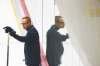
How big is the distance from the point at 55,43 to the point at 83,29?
0.21 meters

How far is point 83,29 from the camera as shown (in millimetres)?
1233

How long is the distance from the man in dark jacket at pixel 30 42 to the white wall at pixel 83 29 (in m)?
0.22

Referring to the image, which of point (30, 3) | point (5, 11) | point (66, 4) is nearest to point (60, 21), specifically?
point (66, 4)

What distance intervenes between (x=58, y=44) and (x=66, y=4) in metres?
0.26

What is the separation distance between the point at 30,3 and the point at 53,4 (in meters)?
0.15

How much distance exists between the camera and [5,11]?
1197 mm

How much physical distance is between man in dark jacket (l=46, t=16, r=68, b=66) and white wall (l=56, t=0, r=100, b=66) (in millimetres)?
53

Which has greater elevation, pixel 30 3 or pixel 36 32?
pixel 30 3

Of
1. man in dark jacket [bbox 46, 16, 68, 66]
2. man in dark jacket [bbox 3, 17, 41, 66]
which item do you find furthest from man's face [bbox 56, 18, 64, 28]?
man in dark jacket [bbox 3, 17, 41, 66]

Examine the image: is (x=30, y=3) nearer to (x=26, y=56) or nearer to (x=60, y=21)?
(x=60, y=21)

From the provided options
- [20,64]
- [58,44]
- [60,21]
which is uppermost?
[60,21]

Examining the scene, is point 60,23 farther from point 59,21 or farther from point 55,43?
point 55,43

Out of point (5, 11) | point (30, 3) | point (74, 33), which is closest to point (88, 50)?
point (74, 33)

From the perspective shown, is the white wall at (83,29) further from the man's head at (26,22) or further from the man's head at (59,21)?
the man's head at (26,22)
